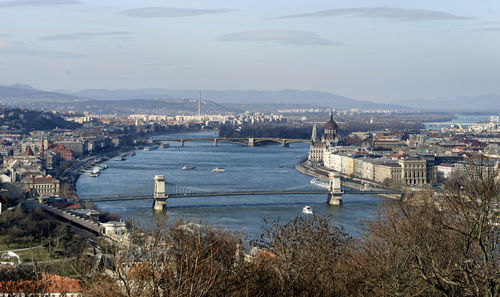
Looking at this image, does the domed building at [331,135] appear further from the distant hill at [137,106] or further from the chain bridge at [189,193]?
the distant hill at [137,106]

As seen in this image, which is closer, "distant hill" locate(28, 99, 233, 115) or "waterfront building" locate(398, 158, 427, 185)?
"waterfront building" locate(398, 158, 427, 185)

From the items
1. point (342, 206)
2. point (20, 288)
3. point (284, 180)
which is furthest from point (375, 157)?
point (20, 288)

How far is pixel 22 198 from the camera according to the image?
35.1 ft

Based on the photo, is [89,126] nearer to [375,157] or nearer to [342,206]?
[375,157]

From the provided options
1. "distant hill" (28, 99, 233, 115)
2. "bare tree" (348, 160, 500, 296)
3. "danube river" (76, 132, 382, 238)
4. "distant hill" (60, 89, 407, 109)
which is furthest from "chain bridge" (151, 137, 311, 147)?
"distant hill" (60, 89, 407, 109)

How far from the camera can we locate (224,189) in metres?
14.4

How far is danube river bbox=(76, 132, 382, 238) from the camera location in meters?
11.0

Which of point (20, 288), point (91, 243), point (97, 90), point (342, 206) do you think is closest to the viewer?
point (20, 288)

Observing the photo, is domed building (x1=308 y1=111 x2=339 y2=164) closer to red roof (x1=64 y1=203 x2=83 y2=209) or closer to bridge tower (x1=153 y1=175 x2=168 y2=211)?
bridge tower (x1=153 y1=175 x2=168 y2=211)

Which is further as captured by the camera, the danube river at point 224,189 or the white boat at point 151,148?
the white boat at point 151,148

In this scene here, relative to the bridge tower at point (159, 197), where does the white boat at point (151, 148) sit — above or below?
below

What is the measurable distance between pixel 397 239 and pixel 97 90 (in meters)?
138

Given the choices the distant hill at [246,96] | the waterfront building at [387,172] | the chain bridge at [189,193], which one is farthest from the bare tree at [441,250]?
the distant hill at [246,96]

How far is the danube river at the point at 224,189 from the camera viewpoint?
10992mm
